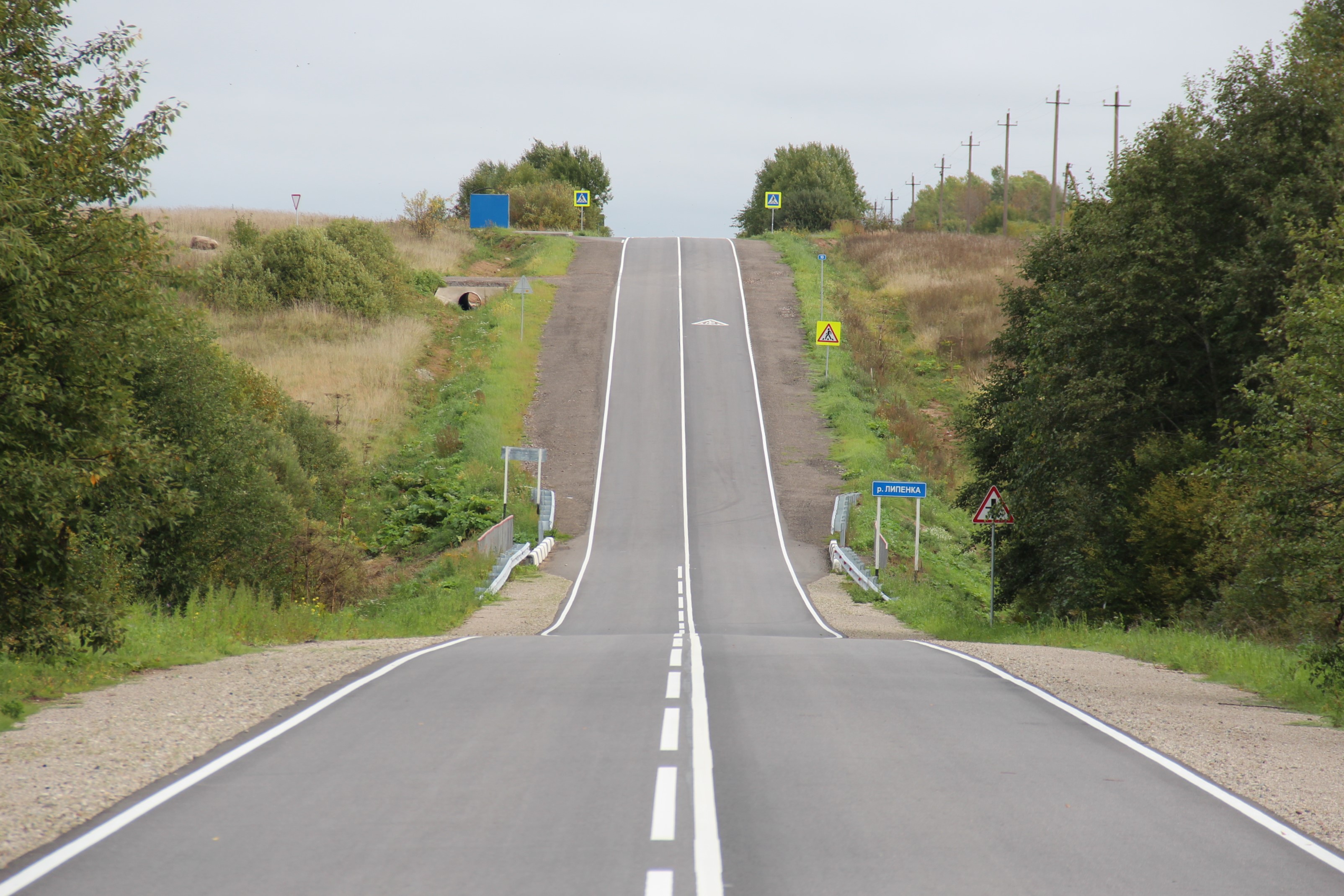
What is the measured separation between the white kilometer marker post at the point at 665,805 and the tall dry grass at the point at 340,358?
3606cm

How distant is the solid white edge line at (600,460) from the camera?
2773cm

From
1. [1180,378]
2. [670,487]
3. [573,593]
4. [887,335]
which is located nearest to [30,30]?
[573,593]

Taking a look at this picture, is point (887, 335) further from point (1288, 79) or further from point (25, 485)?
point (25, 485)

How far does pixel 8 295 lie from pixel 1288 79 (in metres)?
22.6

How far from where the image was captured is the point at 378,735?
30.2ft

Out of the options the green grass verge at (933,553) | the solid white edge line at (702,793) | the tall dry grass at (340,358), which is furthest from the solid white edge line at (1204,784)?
the tall dry grass at (340,358)

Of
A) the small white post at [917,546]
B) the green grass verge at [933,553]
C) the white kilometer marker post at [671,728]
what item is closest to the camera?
the white kilometer marker post at [671,728]

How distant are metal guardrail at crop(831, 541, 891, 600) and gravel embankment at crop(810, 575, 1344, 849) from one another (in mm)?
11869

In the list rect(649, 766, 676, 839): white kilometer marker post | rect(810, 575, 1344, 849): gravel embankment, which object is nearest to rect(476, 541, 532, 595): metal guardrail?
rect(810, 575, 1344, 849): gravel embankment

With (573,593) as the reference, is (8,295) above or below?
above

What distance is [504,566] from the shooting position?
102 ft

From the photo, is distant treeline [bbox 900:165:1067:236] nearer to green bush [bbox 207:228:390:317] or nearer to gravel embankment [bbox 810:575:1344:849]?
green bush [bbox 207:228:390:317]

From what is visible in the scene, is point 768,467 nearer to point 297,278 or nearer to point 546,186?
point 297,278

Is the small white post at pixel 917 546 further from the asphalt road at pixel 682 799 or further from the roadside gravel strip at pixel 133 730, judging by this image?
the roadside gravel strip at pixel 133 730
